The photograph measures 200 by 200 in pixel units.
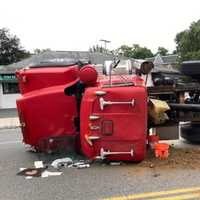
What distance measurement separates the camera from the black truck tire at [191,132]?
26.5 ft

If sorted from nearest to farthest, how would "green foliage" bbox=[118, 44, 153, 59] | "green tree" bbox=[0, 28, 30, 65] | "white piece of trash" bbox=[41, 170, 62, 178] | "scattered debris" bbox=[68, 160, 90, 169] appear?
1. "white piece of trash" bbox=[41, 170, 62, 178]
2. "scattered debris" bbox=[68, 160, 90, 169]
3. "green tree" bbox=[0, 28, 30, 65]
4. "green foliage" bbox=[118, 44, 153, 59]

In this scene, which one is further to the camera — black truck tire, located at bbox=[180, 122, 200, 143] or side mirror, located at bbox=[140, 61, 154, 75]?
black truck tire, located at bbox=[180, 122, 200, 143]

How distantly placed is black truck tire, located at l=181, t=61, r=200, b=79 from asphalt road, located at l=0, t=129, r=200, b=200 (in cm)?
216

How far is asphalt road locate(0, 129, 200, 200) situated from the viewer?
5.47 m

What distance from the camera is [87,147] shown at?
22.4 feet

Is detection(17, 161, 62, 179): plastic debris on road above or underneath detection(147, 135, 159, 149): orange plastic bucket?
underneath

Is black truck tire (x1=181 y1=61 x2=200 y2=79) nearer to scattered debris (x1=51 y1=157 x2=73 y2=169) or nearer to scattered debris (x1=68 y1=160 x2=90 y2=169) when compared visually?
scattered debris (x1=68 y1=160 x2=90 y2=169)

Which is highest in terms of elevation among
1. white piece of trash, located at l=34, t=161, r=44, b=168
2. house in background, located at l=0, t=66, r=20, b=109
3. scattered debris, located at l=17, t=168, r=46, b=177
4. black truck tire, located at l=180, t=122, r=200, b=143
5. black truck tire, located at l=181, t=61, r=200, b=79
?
black truck tire, located at l=181, t=61, r=200, b=79

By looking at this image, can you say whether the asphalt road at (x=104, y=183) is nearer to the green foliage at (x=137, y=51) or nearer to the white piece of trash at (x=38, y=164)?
the white piece of trash at (x=38, y=164)

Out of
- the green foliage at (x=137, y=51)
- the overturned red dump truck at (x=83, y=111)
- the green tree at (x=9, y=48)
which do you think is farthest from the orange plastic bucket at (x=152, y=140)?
the green foliage at (x=137, y=51)

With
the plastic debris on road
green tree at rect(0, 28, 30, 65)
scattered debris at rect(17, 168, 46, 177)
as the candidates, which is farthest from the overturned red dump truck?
green tree at rect(0, 28, 30, 65)

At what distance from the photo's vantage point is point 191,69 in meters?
8.13

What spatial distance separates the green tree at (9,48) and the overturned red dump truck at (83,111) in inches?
1626

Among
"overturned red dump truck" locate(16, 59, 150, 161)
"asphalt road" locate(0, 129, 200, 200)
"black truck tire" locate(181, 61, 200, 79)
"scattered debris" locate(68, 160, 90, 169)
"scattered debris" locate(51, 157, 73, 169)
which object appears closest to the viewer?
"asphalt road" locate(0, 129, 200, 200)
